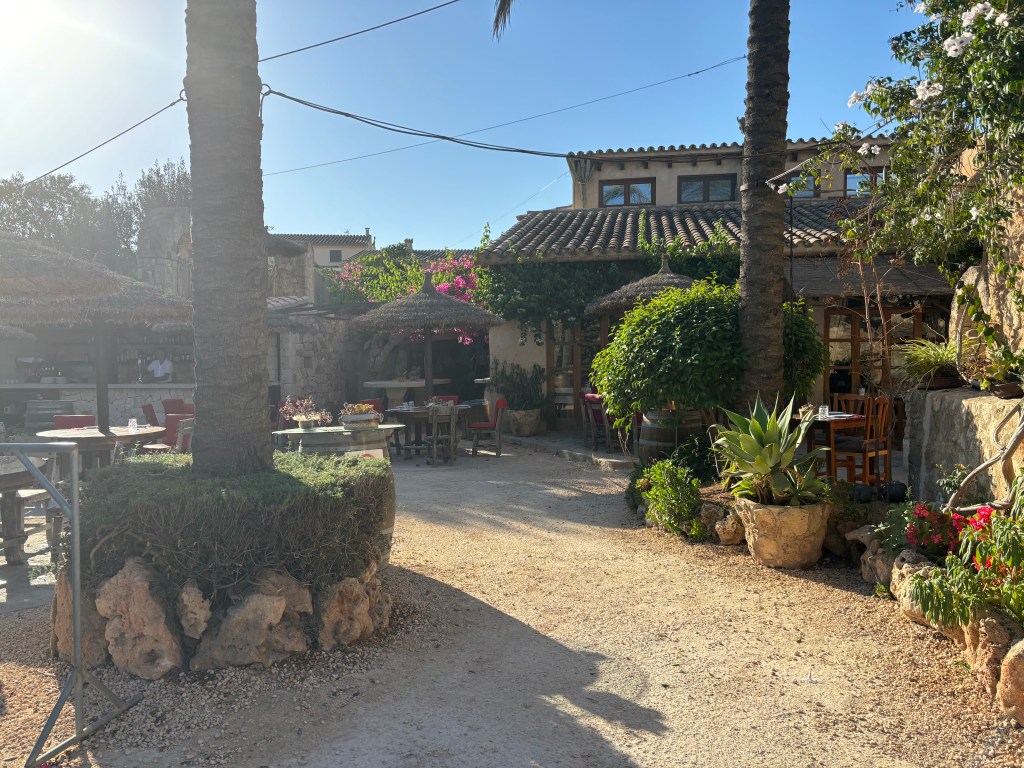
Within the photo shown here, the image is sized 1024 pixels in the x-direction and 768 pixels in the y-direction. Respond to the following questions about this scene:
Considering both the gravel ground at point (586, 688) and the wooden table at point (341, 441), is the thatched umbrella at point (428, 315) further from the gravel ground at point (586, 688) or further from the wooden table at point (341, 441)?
the gravel ground at point (586, 688)

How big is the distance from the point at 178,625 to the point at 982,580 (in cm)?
381

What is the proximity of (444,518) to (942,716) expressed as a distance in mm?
4692

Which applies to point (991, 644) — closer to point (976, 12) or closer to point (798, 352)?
point (976, 12)

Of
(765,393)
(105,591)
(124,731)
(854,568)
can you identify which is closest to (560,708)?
(124,731)

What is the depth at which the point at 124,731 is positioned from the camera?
2980 mm

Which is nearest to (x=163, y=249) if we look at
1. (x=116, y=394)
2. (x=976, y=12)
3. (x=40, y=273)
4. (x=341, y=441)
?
(x=116, y=394)

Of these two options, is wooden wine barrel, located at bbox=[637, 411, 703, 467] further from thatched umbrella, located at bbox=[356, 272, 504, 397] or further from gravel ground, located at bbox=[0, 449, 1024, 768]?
thatched umbrella, located at bbox=[356, 272, 504, 397]

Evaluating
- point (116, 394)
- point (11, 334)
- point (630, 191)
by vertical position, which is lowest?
point (116, 394)

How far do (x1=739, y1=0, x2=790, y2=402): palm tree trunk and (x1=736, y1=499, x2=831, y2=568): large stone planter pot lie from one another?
4.50 feet

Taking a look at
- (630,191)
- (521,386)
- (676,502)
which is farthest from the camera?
(630,191)

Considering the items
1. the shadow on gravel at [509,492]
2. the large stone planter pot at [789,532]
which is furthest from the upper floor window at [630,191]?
the large stone planter pot at [789,532]

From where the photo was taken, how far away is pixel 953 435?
5.21 metres

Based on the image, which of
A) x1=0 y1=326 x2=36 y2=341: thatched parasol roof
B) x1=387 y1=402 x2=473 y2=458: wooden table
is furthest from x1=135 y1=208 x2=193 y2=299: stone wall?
x1=387 y1=402 x2=473 y2=458: wooden table

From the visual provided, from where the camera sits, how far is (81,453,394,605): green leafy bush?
3.36m
